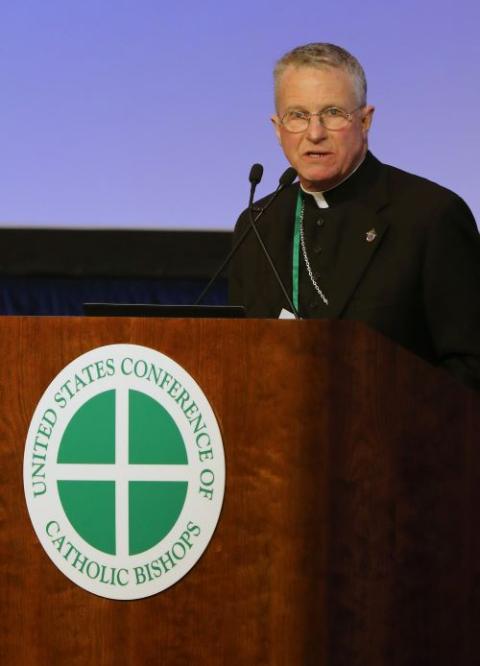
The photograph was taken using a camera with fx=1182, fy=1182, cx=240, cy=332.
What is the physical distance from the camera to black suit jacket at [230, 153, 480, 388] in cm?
228

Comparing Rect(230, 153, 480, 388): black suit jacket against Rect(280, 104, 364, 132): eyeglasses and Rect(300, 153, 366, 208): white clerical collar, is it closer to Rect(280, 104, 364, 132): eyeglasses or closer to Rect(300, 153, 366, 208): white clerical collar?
Rect(300, 153, 366, 208): white clerical collar

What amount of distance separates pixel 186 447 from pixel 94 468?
0.43 ft

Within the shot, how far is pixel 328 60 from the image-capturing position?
241 centimetres

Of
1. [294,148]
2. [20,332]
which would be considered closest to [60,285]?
[294,148]

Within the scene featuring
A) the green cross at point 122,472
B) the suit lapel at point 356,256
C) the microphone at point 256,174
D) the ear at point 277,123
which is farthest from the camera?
the ear at point 277,123

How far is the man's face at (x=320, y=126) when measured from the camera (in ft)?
7.91

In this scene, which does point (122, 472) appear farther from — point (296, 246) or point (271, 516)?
point (296, 246)

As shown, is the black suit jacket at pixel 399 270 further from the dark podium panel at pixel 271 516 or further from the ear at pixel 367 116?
the dark podium panel at pixel 271 516

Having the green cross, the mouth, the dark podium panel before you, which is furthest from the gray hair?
the green cross

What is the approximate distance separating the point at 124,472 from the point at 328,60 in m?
1.12

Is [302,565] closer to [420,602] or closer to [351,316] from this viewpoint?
[420,602]

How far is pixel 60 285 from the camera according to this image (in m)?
4.08

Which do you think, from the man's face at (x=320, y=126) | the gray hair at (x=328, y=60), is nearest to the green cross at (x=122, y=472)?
the man's face at (x=320, y=126)

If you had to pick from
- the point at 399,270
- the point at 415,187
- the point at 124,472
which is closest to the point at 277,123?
the point at 415,187
